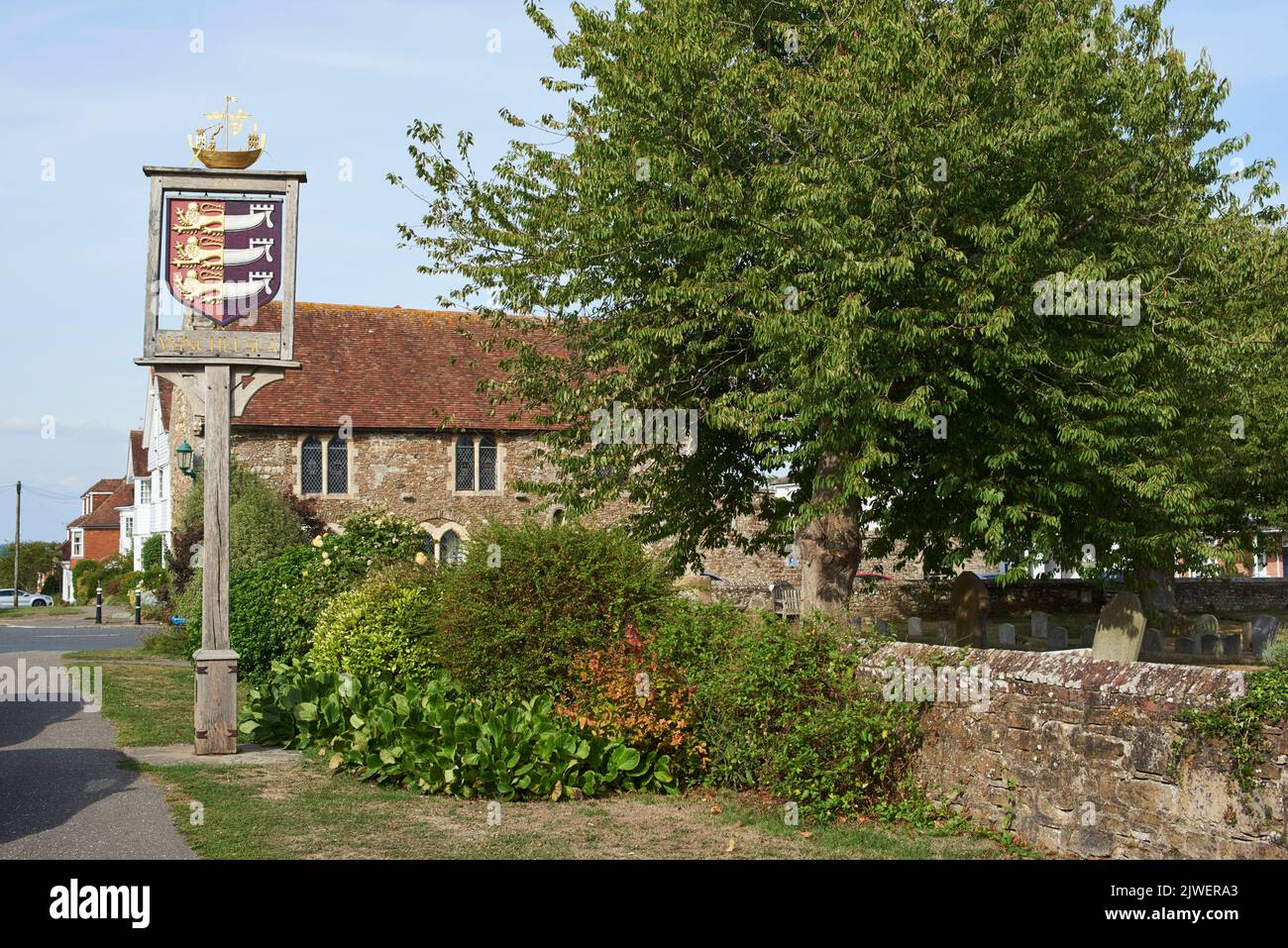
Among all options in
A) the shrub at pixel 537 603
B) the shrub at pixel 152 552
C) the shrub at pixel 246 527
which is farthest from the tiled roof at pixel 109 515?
the shrub at pixel 537 603

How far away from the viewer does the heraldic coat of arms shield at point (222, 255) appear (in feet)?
39.4

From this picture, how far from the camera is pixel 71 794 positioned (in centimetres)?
941

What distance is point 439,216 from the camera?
16828 mm

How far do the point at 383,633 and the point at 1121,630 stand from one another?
12760 millimetres

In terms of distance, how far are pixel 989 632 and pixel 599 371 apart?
1331cm

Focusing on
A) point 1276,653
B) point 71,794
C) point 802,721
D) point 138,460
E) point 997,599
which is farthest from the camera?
point 138,460

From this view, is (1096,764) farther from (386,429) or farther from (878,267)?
(386,429)

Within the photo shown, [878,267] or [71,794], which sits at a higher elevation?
[878,267]

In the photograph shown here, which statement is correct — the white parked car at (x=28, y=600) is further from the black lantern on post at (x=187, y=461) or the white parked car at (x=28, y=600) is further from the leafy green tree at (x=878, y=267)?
the leafy green tree at (x=878, y=267)

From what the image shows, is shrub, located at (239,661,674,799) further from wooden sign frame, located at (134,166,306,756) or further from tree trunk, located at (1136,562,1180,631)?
tree trunk, located at (1136,562,1180,631)

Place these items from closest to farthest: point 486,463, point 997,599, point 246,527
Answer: point 246,527 → point 997,599 → point 486,463

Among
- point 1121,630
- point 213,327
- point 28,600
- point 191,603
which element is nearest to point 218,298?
point 213,327

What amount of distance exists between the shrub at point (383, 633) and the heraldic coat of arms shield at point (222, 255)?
3.67 metres

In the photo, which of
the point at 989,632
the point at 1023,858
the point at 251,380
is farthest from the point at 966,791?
the point at 989,632
